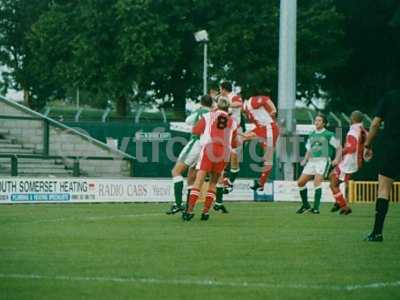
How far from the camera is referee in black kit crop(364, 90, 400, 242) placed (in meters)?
14.3

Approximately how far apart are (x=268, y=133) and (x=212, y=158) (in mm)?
5144

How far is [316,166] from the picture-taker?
24516mm

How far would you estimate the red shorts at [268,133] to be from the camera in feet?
78.1

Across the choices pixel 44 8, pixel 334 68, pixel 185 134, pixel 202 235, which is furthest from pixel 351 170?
pixel 44 8

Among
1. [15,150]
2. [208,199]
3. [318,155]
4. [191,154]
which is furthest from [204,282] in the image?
[15,150]

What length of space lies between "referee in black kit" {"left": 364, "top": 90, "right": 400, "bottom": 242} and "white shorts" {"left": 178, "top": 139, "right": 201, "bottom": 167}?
6.11 meters

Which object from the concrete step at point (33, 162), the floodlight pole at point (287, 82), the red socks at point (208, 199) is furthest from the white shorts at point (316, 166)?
the concrete step at point (33, 162)

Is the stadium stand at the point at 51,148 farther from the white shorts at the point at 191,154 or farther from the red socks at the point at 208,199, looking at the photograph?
the red socks at the point at 208,199

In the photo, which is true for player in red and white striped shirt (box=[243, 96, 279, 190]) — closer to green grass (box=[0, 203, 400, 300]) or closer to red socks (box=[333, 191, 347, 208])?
red socks (box=[333, 191, 347, 208])

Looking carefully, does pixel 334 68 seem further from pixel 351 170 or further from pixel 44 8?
pixel 351 170

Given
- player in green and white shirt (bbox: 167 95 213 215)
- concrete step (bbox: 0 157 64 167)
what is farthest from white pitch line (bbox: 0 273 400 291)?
concrete step (bbox: 0 157 64 167)

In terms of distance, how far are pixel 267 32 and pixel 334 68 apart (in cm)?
566

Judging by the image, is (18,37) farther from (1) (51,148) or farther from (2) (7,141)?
(2) (7,141)

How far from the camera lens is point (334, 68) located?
6347 cm
